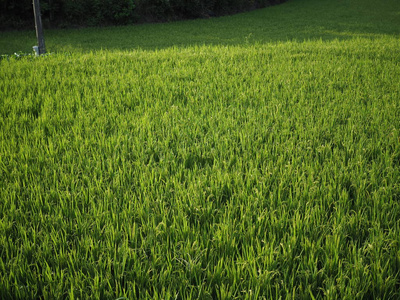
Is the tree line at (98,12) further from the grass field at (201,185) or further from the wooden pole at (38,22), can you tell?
the grass field at (201,185)

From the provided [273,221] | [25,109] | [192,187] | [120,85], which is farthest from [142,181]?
[120,85]

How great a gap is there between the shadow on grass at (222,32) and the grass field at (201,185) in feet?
21.4

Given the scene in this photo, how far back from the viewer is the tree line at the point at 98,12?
16.2 meters

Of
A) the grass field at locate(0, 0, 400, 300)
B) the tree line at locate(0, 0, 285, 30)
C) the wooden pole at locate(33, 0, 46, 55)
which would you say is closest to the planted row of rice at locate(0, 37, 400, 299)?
the grass field at locate(0, 0, 400, 300)

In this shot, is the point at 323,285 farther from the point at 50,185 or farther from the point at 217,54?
the point at 217,54

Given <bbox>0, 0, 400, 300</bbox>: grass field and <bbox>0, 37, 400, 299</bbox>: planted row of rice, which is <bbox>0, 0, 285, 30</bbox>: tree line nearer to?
<bbox>0, 0, 400, 300</bbox>: grass field

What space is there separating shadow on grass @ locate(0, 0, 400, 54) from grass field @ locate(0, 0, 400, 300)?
21.4 feet

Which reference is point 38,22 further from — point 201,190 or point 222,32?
point 222,32

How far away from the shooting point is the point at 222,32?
53.9ft

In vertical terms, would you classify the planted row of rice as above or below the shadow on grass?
below

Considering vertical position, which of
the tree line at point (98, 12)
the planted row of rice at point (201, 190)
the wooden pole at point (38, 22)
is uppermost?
the tree line at point (98, 12)

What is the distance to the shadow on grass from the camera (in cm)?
1249

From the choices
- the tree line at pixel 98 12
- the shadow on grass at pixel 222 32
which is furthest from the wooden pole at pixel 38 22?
the tree line at pixel 98 12

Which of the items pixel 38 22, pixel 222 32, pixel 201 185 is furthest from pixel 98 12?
pixel 201 185
